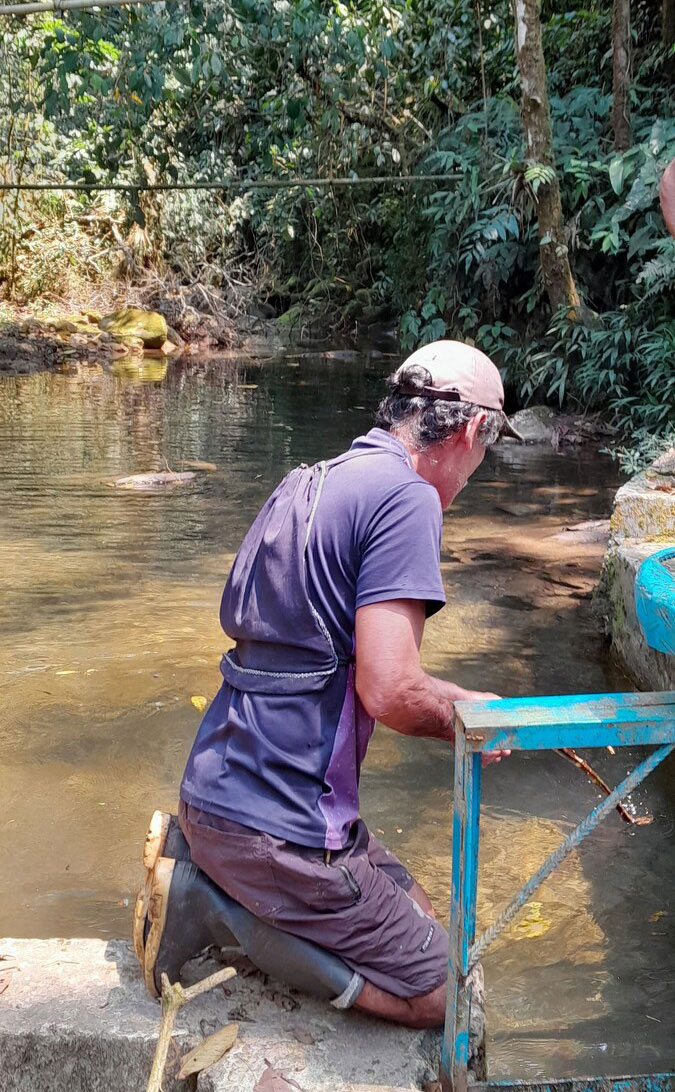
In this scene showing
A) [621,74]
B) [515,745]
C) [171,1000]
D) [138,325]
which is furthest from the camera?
[138,325]

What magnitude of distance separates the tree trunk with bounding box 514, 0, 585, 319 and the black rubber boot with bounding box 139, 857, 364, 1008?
948 centimetres

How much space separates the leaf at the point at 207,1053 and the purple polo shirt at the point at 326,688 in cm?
38

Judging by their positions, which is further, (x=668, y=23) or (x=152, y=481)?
(x=668, y=23)

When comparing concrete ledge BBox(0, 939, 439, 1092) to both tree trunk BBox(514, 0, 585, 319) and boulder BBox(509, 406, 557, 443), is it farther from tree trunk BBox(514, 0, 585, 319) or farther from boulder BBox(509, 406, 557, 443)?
tree trunk BBox(514, 0, 585, 319)

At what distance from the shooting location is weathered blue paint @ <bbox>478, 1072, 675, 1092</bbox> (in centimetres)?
178

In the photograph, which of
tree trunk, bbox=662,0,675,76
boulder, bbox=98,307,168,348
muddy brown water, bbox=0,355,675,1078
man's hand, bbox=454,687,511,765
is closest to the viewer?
man's hand, bbox=454,687,511,765

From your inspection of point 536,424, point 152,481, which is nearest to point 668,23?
point 536,424

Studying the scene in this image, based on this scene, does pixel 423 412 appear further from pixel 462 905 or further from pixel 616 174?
pixel 616 174

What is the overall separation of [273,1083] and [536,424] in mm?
9435

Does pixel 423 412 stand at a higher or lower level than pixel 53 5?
lower

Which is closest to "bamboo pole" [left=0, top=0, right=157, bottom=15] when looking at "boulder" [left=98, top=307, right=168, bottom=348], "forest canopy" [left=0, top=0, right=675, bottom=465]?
"forest canopy" [left=0, top=0, right=675, bottom=465]

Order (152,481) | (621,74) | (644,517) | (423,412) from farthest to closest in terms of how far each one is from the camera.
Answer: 1. (621,74)
2. (152,481)
3. (644,517)
4. (423,412)

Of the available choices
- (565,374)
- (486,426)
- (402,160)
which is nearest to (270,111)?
(402,160)

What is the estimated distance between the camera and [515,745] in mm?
1616
